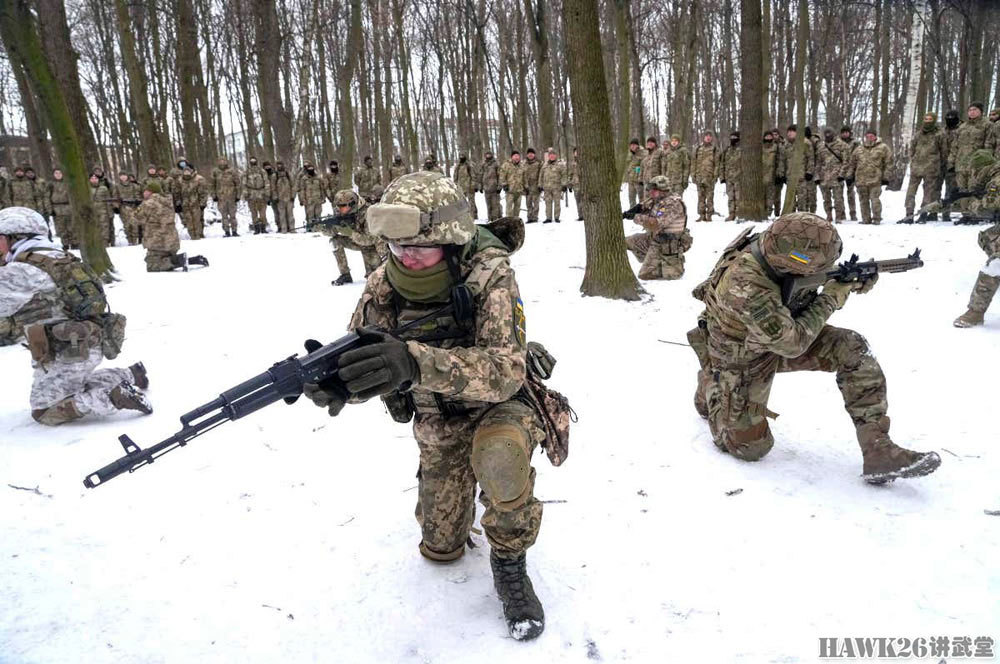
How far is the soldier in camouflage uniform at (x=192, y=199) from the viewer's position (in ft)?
48.2

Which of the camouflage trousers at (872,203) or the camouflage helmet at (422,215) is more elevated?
the camouflage helmet at (422,215)

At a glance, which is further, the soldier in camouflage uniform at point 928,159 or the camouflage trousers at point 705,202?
the camouflage trousers at point 705,202

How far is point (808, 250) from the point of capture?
3004 mm

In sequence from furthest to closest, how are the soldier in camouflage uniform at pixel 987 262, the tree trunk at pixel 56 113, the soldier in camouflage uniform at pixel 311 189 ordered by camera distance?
1. the soldier in camouflage uniform at pixel 311 189
2. the tree trunk at pixel 56 113
3. the soldier in camouflage uniform at pixel 987 262

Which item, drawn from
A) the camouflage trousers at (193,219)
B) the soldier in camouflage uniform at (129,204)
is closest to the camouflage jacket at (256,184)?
the camouflage trousers at (193,219)

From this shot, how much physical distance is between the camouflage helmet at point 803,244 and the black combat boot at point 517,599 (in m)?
1.99

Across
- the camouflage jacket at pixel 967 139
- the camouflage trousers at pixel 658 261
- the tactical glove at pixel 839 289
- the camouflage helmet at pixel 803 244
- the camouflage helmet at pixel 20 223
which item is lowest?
the camouflage trousers at pixel 658 261

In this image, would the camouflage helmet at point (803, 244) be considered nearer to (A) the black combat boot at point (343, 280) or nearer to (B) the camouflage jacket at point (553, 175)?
(A) the black combat boot at point (343, 280)

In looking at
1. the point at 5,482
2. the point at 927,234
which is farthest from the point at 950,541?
the point at 927,234

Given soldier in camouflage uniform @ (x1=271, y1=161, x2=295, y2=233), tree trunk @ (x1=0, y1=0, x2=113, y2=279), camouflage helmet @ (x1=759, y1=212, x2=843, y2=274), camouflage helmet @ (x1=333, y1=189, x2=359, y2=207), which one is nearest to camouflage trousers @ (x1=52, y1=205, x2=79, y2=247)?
soldier in camouflage uniform @ (x1=271, y1=161, x2=295, y2=233)

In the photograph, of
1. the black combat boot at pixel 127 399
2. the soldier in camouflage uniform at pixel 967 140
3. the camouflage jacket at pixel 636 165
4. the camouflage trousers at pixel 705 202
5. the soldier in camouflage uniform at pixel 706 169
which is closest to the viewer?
the black combat boot at pixel 127 399

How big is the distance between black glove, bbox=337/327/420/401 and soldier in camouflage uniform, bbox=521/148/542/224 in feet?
41.6

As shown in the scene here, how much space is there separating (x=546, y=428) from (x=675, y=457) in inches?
54.1

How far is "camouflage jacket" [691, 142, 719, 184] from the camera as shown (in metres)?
13.3
